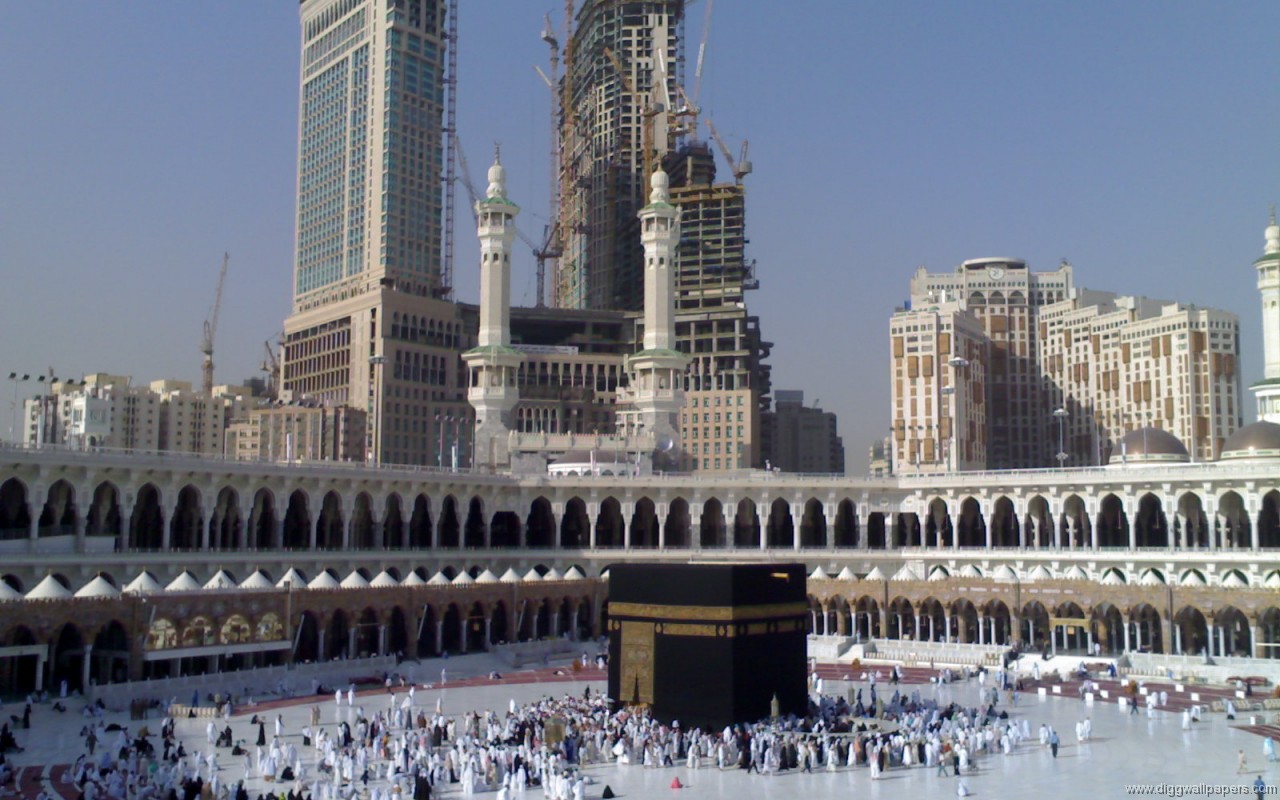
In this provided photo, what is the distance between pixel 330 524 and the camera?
61.5 meters

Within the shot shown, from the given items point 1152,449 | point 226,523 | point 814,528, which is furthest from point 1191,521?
point 226,523

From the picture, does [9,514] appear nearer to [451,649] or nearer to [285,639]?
[285,639]

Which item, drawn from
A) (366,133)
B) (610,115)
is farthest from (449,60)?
(610,115)

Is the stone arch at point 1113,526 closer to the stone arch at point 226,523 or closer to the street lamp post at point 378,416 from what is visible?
the stone arch at point 226,523

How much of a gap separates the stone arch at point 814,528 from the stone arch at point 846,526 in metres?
0.88

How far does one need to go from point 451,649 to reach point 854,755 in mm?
28068

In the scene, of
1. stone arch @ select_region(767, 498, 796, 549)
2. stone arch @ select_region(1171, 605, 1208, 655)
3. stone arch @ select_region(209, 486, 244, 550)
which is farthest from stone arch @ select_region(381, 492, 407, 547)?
stone arch @ select_region(1171, 605, 1208, 655)

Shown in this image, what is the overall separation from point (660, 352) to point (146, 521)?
33266 millimetres

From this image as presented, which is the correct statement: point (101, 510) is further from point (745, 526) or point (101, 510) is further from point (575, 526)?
point (745, 526)

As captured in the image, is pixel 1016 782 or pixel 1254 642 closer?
pixel 1016 782

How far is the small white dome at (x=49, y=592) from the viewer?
4038 centimetres

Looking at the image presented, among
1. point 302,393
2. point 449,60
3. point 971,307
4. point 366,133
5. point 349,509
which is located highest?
point 449,60

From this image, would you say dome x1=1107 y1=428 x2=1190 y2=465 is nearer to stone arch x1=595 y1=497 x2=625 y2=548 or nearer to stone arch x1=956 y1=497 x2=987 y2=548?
stone arch x1=956 y1=497 x2=987 y2=548

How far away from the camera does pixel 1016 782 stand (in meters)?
28.8
